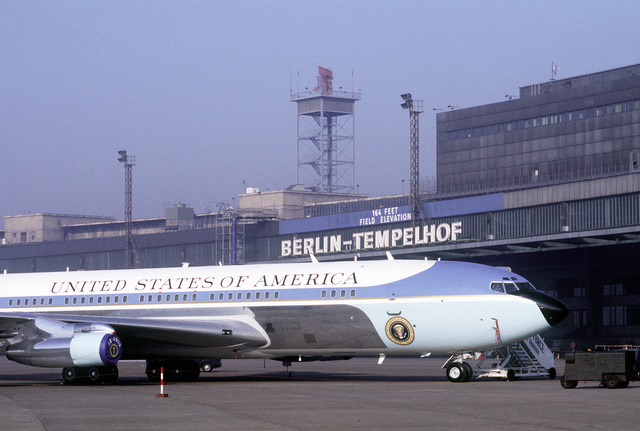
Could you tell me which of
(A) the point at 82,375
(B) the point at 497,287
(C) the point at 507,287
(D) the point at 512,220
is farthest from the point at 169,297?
(D) the point at 512,220

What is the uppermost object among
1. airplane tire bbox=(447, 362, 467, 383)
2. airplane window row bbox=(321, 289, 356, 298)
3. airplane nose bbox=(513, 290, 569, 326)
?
airplane window row bbox=(321, 289, 356, 298)

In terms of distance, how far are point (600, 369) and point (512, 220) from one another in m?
51.4

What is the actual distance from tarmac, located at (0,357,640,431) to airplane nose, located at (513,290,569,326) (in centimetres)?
244

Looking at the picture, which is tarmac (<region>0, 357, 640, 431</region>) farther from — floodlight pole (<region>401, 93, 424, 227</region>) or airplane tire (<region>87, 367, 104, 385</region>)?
floodlight pole (<region>401, 93, 424, 227</region>)

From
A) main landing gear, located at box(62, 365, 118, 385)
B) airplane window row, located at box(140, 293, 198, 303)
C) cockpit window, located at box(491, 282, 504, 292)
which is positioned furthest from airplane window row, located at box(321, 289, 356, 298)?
main landing gear, located at box(62, 365, 118, 385)

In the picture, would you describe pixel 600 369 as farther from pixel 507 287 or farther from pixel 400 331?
pixel 400 331

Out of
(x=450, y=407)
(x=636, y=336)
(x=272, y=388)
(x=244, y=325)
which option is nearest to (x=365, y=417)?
(x=450, y=407)

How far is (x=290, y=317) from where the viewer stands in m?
37.6

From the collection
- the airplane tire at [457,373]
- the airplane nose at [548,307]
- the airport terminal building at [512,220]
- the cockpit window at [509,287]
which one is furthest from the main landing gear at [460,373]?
the airport terminal building at [512,220]

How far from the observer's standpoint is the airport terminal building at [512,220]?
80.5m

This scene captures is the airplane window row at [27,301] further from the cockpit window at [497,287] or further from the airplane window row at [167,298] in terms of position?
the cockpit window at [497,287]

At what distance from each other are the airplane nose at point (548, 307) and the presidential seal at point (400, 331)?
162 inches

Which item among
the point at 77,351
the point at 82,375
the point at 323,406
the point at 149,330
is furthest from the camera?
the point at 82,375

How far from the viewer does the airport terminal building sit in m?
80.5
